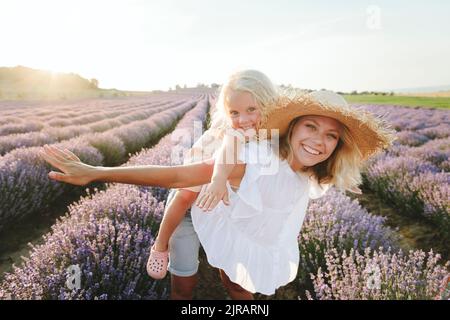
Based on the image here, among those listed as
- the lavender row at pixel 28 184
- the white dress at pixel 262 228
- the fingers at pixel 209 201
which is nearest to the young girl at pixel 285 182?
the white dress at pixel 262 228

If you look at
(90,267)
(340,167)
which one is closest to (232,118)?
(340,167)

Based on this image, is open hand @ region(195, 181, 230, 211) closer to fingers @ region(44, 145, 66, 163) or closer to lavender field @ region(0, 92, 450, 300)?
A: fingers @ region(44, 145, 66, 163)

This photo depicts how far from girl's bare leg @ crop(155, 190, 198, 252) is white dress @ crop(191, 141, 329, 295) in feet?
0.21

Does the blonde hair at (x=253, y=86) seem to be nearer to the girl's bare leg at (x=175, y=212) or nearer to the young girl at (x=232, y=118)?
the young girl at (x=232, y=118)

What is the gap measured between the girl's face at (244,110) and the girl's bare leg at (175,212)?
1.71 ft

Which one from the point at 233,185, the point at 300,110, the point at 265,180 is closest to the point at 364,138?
the point at 300,110

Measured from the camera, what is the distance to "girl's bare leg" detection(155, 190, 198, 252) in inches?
66.9

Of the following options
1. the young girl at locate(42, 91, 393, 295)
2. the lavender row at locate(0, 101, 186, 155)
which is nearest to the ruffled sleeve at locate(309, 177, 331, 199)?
the young girl at locate(42, 91, 393, 295)

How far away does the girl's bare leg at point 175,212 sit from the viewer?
1698 mm

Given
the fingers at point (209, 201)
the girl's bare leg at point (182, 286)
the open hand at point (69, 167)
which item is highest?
the open hand at point (69, 167)

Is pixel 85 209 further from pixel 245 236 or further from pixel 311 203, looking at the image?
pixel 311 203

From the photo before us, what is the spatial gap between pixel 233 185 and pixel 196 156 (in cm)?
41

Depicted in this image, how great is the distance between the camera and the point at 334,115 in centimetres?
155
